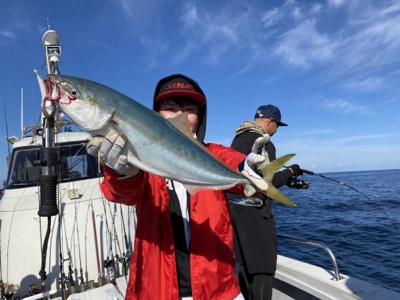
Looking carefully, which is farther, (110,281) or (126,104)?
(110,281)

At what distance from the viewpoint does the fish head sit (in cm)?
214

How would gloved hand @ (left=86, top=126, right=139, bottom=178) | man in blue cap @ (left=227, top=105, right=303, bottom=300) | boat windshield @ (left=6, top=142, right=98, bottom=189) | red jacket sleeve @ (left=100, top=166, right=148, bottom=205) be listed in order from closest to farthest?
gloved hand @ (left=86, top=126, right=139, bottom=178)
red jacket sleeve @ (left=100, top=166, right=148, bottom=205)
man in blue cap @ (left=227, top=105, right=303, bottom=300)
boat windshield @ (left=6, top=142, right=98, bottom=189)

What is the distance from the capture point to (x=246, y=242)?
4.33 meters

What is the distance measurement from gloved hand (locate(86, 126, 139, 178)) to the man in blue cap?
2.55 metres

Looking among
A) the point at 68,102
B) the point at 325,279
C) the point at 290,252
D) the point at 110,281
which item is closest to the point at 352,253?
the point at 290,252

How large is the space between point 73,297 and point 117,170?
435cm

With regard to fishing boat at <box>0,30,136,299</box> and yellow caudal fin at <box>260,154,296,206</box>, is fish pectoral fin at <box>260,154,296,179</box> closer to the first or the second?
yellow caudal fin at <box>260,154,296,206</box>

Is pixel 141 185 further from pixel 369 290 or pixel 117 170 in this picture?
pixel 369 290

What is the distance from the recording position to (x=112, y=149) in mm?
2100

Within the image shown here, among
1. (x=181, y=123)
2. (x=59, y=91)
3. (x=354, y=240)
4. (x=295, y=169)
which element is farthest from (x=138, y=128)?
(x=354, y=240)

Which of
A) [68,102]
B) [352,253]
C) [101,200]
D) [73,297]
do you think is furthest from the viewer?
[352,253]

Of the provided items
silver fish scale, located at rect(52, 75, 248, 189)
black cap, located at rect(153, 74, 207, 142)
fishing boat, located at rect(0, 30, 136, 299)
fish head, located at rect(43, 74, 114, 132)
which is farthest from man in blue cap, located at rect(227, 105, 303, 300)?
fish head, located at rect(43, 74, 114, 132)

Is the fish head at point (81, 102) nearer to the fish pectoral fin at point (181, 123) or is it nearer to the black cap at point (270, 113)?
the fish pectoral fin at point (181, 123)

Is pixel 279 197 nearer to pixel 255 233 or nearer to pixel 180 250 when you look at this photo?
pixel 180 250
